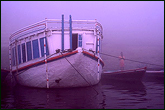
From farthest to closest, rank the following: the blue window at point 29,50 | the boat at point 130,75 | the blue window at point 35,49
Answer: the boat at point 130,75 → the blue window at point 29,50 → the blue window at point 35,49

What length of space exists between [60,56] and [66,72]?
97 cm

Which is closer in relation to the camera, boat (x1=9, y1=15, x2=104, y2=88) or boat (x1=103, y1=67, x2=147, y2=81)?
boat (x1=9, y1=15, x2=104, y2=88)

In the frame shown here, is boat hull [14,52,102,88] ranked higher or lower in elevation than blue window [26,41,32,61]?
lower

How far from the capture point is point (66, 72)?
9.05 m

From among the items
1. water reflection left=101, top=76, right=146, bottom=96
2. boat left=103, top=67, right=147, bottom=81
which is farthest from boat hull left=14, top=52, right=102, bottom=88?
boat left=103, top=67, right=147, bottom=81

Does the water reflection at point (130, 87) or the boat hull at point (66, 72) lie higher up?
the boat hull at point (66, 72)

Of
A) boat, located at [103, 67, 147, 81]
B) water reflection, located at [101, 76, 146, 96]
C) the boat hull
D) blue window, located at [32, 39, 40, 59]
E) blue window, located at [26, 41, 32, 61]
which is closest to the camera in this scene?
the boat hull

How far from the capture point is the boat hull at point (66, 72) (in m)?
8.85

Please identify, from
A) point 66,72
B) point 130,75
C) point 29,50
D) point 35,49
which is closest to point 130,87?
point 130,75

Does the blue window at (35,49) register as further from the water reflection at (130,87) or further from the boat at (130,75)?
the boat at (130,75)

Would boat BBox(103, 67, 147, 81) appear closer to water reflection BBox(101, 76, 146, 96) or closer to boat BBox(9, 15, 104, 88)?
water reflection BBox(101, 76, 146, 96)

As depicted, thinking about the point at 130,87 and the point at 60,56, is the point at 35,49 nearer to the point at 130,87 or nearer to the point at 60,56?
the point at 60,56

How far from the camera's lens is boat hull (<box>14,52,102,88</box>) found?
8852mm

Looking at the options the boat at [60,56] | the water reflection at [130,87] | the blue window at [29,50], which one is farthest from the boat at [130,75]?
the blue window at [29,50]
